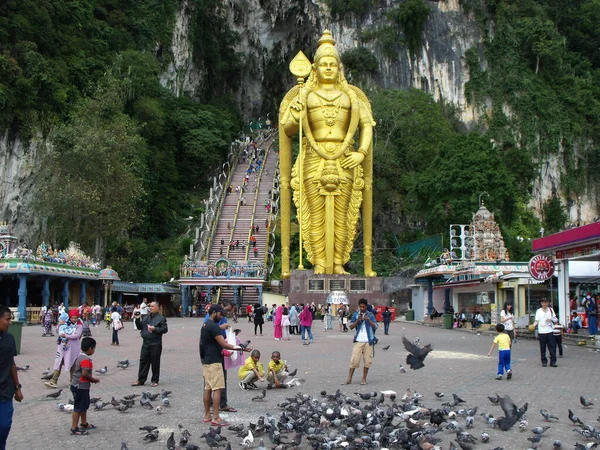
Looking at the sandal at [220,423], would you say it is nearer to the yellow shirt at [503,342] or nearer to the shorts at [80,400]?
the shorts at [80,400]

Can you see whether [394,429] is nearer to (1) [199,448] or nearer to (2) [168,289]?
(1) [199,448]

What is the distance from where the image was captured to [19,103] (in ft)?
111

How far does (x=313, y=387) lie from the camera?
9.10 metres

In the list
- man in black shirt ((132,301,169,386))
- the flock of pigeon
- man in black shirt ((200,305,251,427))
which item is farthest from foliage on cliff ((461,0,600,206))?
man in black shirt ((200,305,251,427))

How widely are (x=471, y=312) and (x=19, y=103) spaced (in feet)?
77.8

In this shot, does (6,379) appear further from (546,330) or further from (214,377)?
(546,330)

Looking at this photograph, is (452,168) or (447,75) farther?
(447,75)

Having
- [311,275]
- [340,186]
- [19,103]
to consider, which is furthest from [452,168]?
[19,103]

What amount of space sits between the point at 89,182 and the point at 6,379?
29.8 m

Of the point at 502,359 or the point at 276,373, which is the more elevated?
the point at 502,359

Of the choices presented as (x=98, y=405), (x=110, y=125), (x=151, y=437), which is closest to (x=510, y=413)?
(x=151, y=437)

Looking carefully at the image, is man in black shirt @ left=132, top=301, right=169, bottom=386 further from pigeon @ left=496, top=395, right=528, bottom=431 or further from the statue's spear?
the statue's spear

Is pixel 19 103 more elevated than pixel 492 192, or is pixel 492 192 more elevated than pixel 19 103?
pixel 19 103

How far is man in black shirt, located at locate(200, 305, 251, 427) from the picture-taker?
6812 millimetres
